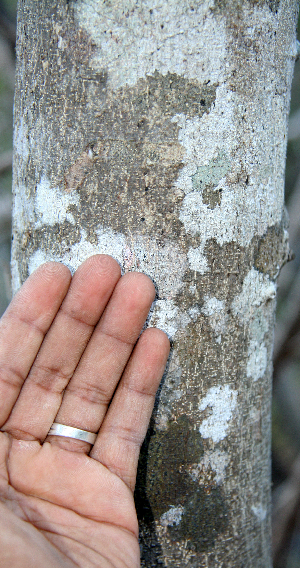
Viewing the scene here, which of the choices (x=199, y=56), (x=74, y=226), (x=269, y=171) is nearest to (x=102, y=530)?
(x=74, y=226)

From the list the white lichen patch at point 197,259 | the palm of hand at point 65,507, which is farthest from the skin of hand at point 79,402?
the white lichen patch at point 197,259

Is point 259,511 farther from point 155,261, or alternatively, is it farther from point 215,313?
point 155,261

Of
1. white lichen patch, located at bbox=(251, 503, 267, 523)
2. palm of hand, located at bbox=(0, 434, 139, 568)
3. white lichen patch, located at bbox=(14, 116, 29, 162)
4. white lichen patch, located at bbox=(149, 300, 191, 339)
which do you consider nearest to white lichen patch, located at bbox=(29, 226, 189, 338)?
white lichen patch, located at bbox=(149, 300, 191, 339)

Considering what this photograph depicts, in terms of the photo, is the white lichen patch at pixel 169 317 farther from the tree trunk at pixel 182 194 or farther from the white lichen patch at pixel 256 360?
the white lichen patch at pixel 256 360

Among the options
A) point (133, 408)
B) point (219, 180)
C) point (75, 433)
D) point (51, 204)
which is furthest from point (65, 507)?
point (219, 180)

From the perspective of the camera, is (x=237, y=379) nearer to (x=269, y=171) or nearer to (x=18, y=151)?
(x=269, y=171)
